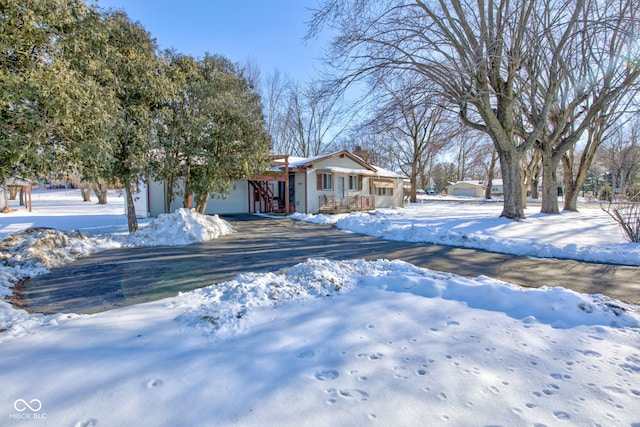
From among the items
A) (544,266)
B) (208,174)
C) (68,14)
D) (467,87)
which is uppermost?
(467,87)

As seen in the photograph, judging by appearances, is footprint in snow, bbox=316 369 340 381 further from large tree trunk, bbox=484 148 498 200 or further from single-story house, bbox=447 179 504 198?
single-story house, bbox=447 179 504 198

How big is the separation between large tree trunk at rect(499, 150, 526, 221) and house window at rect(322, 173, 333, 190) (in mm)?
9965

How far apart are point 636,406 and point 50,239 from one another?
10208 millimetres

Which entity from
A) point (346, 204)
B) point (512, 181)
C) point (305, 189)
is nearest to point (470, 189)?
point (346, 204)

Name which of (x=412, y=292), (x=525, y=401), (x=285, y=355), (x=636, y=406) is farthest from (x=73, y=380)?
(x=636, y=406)

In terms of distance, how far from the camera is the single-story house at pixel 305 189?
18125 mm

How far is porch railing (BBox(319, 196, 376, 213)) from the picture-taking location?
19172mm

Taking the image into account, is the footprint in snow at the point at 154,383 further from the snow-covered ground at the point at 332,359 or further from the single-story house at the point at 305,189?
the single-story house at the point at 305,189

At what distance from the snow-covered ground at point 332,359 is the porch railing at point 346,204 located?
1477 centimetres

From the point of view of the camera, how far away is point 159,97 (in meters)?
9.50

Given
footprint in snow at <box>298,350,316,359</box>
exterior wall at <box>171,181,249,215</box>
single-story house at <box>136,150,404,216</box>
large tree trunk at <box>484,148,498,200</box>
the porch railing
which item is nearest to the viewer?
footprint in snow at <box>298,350,316,359</box>

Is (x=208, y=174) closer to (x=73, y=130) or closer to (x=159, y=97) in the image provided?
(x=159, y=97)

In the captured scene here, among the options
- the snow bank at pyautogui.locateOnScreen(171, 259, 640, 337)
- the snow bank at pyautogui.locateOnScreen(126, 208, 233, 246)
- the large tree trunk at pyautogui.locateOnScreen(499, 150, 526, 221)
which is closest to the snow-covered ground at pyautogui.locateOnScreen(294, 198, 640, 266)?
the large tree trunk at pyautogui.locateOnScreen(499, 150, 526, 221)

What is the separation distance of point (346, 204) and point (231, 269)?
14769 mm
